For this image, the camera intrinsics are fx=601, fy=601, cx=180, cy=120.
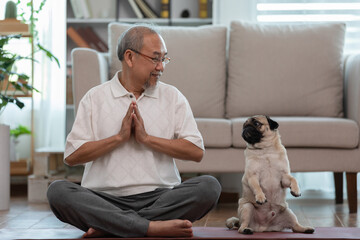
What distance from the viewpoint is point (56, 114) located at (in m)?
4.36

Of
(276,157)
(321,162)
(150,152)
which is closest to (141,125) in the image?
(150,152)

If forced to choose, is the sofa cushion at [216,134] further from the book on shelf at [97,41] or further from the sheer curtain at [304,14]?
the book on shelf at [97,41]

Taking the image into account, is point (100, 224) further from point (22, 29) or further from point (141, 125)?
point (22, 29)

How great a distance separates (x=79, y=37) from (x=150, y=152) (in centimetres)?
238

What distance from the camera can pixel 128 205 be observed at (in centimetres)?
216

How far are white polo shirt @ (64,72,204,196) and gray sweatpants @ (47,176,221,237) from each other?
5 centimetres

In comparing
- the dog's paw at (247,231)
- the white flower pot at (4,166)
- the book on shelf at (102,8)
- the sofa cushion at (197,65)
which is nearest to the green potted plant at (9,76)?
the white flower pot at (4,166)

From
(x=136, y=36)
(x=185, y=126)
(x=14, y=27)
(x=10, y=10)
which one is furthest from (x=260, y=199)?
(x=10, y=10)

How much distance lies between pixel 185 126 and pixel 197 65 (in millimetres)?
1516

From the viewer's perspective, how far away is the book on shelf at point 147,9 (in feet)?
14.6

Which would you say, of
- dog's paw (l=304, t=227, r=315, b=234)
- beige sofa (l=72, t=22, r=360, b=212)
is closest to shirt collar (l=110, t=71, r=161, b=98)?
dog's paw (l=304, t=227, r=315, b=234)

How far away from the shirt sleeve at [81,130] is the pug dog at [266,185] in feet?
2.01

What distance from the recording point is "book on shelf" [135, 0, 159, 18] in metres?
4.45

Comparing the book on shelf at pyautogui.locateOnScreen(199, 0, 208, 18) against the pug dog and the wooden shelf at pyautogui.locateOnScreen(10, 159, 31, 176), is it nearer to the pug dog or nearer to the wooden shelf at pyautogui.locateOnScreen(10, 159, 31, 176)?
the wooden shelf at pyautogui.locateOnScreen(10, 159, 31, 176)
